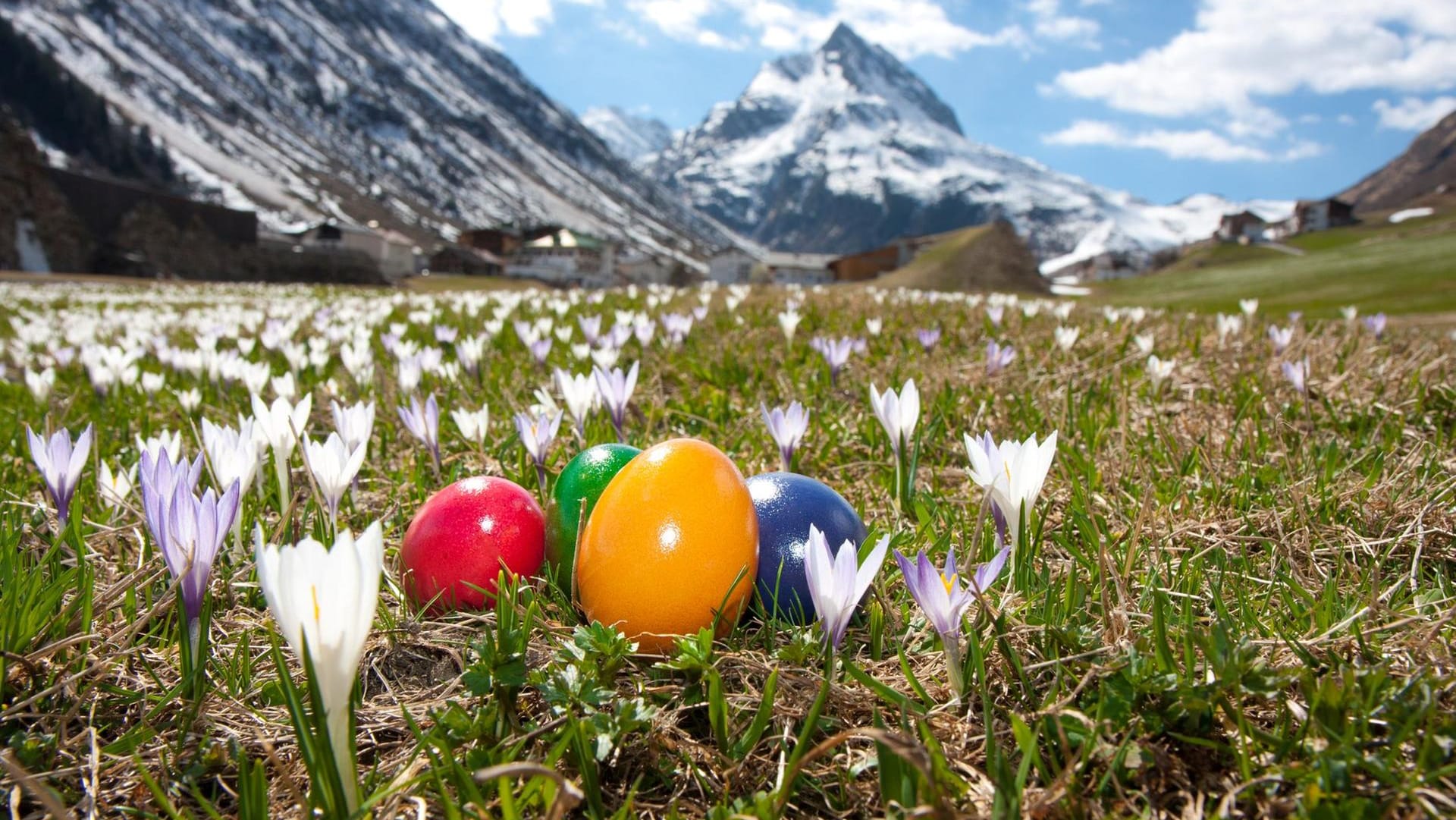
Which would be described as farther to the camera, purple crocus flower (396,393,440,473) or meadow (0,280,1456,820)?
purple crocus flower (396,393,440,473)

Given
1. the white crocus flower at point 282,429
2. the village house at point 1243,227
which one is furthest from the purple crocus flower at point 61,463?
the village house at point 1243,227

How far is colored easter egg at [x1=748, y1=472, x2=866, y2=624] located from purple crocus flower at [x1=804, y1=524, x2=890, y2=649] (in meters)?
0.30

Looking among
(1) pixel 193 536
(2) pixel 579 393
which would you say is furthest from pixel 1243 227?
(1) pixel 193 536

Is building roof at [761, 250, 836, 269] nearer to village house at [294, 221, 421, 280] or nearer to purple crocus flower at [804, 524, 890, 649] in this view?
village house at [294, 221, 421, 280]

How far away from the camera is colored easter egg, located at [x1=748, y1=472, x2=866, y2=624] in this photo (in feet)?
5.97

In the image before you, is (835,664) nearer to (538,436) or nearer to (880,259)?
(538,436)

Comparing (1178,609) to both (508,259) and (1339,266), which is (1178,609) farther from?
(508,259)

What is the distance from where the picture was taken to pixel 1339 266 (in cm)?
3008

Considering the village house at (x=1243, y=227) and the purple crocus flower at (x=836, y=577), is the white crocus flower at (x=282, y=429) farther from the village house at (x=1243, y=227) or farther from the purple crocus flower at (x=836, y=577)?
the village house at (x=1243, y=227)

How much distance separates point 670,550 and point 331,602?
74 cm

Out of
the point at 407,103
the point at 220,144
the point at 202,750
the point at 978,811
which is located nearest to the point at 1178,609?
the point at 978,811

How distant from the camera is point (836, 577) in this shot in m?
1.40

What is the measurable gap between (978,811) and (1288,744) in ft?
1.58

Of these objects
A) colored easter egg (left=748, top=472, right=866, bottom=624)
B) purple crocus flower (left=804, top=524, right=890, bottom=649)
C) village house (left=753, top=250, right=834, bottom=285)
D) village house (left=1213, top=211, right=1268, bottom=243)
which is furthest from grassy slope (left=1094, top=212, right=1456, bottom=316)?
village house (left=1213, top=211, right=1268, bottom=243)
